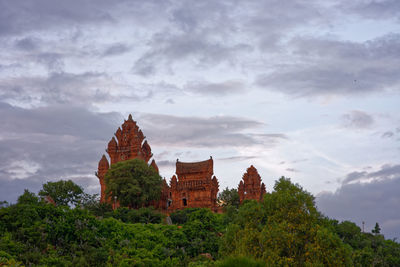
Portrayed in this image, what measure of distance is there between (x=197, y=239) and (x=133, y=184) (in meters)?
21.7

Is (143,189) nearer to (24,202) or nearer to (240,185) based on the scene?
(240,185)

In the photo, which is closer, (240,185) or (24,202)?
(24,202)

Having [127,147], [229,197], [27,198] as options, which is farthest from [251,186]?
[27,198]

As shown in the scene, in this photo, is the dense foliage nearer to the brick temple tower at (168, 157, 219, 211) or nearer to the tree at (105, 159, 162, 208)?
the tree at (105, 159, 162, 208)

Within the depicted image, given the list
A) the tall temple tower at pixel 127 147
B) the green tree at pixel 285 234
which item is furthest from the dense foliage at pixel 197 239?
the tall temple tower at pixel 127 147

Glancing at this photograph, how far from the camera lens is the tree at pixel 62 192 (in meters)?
67.5

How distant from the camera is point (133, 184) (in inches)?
2616

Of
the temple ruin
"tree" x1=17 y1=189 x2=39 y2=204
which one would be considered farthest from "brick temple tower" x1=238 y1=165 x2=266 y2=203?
"tree" x1=17 y1=189 x2=39 y2=204

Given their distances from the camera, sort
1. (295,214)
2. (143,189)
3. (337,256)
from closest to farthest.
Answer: (337,256) < (295,214) < (143,189)

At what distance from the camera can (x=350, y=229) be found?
52.2 metres

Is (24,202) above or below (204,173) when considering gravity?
below

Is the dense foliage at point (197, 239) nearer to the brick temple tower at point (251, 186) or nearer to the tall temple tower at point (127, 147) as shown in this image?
the brick temple tower at point (251, 186)

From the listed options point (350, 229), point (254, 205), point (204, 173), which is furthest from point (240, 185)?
point (254, 205)

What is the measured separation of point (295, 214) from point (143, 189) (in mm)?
36136
